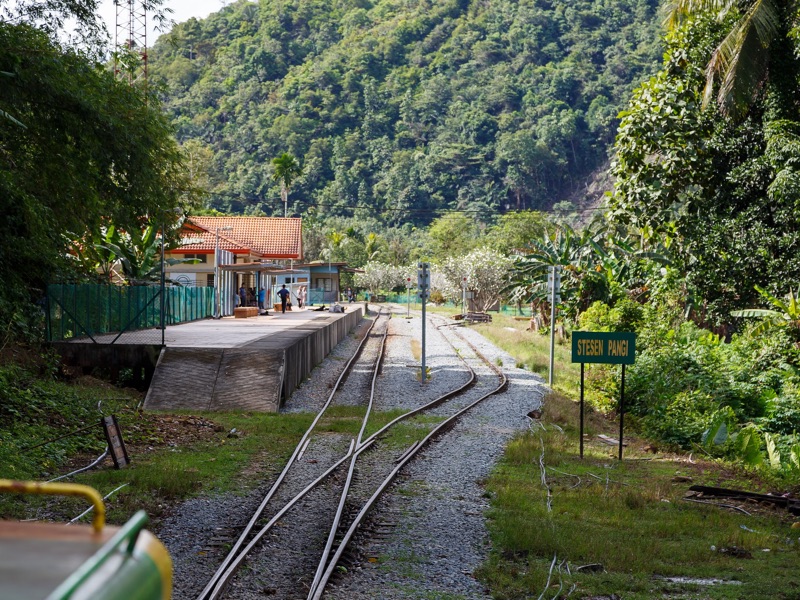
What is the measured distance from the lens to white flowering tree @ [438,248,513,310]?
238 ft

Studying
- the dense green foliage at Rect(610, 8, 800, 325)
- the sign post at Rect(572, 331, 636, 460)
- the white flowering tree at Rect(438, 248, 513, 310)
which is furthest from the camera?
the white flowering tree at Rect(438, 248, 513, 310)

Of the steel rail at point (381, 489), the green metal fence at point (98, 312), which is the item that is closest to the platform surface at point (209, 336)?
the green metal fence at point (98, 312)

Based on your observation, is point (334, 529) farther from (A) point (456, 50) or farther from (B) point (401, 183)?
(A) point (456, 50)

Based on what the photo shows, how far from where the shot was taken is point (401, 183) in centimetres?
15338

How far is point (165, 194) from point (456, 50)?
187m

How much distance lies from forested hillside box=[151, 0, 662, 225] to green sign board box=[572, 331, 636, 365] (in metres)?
122

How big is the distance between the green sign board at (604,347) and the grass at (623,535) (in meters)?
1.68

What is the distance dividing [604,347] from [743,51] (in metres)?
12.6

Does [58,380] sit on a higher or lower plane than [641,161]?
lower

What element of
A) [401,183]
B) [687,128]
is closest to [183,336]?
[687,128]

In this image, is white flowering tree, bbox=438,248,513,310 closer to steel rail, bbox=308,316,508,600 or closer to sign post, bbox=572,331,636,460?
steel rail, bbox=308,316,508,600

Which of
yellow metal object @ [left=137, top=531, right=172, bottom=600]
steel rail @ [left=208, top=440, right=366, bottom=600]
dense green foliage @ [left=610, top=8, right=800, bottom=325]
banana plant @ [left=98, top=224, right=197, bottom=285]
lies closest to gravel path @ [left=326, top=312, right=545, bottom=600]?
steel rail @ [left=208, top=440, right=366, bottom=600]

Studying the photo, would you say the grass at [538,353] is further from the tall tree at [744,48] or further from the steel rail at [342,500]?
the tall tree at [744,48]

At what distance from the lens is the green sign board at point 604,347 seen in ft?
46.2
